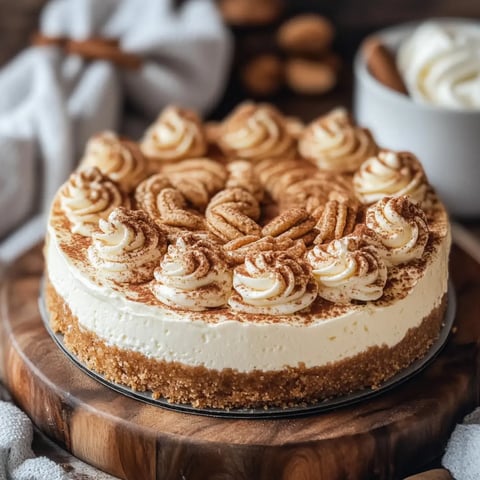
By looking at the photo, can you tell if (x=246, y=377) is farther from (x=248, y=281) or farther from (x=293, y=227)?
(x=293, y=227)

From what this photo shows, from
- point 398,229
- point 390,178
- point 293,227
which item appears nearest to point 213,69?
point 390,178

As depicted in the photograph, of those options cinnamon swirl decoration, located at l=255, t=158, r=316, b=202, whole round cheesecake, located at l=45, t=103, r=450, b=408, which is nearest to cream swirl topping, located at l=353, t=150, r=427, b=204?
whole round cheesecake, located at l=45, t=103, r=450, b=408

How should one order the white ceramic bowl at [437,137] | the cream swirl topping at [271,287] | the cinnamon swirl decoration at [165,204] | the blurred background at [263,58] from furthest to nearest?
the blurred background at [263,58], the white ceramic bowl at [437,137], the cinnamon swirl decoration at [165,204], the cream swirl topping at [271,287]

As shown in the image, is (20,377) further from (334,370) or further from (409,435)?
(409,435)

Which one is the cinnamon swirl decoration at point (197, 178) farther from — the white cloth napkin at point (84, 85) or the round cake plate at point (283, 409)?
the white cloth napkin at point (84, 85)

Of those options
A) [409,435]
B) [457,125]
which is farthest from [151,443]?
[457,125]

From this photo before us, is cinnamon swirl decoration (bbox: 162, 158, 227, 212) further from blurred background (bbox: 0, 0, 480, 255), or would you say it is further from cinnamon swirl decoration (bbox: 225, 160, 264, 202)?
blurred background (bbox: 0, 0, 480, 255)

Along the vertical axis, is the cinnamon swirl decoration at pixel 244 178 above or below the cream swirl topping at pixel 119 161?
below

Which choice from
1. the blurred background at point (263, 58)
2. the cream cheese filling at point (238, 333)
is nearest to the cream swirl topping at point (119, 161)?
the cream cheese filling at point (238, 333)
